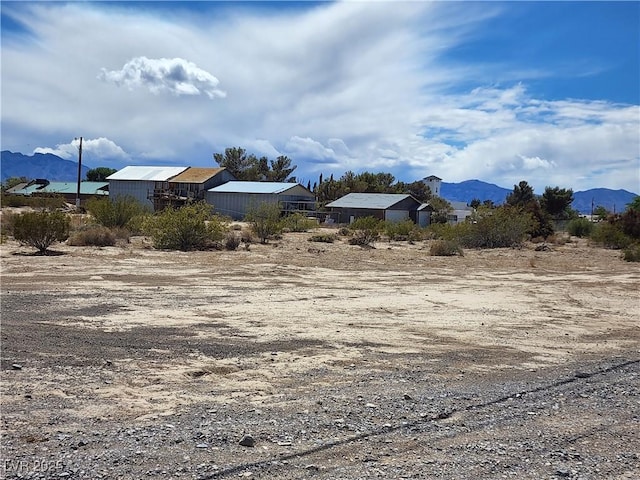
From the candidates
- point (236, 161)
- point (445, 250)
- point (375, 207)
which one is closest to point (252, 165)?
point (236, 161)

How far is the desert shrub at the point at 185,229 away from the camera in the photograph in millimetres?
31062

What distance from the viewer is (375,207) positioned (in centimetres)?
7356

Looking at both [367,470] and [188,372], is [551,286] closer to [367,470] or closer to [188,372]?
[188,372]

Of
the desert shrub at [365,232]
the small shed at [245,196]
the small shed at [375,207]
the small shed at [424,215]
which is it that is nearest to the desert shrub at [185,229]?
the desert shrub at [365,232]

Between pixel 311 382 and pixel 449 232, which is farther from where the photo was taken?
pixel 449 232

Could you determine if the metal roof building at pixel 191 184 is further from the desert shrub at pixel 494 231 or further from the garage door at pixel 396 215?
the desert shrub at pixel 494 231

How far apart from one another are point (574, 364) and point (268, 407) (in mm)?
4882

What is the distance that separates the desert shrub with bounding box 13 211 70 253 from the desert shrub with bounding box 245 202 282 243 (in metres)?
13.4

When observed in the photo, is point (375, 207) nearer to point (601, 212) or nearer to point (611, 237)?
point (601, 212)

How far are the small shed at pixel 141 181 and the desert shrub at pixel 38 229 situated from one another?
172 feet

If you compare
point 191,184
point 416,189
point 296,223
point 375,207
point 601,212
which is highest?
point 416,189

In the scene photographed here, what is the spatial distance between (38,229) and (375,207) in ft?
167

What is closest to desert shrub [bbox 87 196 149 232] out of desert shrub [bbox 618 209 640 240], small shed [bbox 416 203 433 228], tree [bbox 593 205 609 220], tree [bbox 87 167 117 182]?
desert shrub [bbox 618 209 640 240]

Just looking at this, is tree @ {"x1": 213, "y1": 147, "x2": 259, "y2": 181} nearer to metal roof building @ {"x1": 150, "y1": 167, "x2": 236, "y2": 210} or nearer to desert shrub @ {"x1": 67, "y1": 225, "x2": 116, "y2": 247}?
metal roof building @ {"x1": 150, "y1": 167, "x2": 236, "y2": 210}
